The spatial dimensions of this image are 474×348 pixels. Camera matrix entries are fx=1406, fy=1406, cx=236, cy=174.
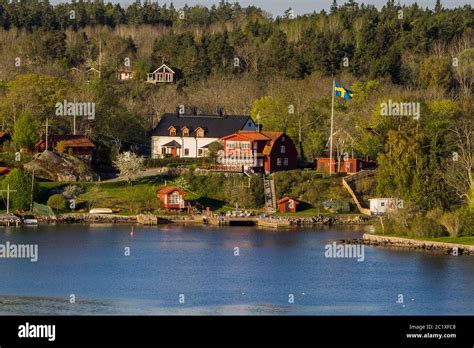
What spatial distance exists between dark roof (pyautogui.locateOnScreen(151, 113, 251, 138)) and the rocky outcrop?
481 inches

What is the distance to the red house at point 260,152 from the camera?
316ft

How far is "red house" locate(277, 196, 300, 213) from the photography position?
8888 cm

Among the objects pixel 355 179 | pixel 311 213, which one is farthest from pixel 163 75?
pixel 311 213

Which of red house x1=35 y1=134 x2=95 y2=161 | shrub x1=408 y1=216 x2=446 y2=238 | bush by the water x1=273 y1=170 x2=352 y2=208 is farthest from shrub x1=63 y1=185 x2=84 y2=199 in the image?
shrub x1=408 y1=216 x2=446 y2=238

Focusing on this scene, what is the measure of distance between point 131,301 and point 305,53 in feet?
260

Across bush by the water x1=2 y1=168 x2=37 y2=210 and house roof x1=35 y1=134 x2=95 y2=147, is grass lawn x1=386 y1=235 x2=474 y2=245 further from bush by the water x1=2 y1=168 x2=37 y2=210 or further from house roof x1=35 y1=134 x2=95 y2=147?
house roof x1=35 y1=134 x2=95 y2=147

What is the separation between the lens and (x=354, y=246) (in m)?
75.5

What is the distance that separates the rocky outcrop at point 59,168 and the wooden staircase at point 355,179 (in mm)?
16549

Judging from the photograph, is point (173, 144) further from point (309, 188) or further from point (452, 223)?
point (452, 223)

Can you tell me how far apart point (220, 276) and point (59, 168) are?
29.3m

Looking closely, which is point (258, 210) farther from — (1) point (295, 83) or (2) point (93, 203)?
(1) point (295, 83)

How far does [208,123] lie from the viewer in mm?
104625

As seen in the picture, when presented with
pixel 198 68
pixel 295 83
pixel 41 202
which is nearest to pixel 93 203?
pixel 41 202

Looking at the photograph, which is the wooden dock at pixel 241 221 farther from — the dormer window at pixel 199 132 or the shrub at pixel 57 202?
the dormer window at pixel 199 132
